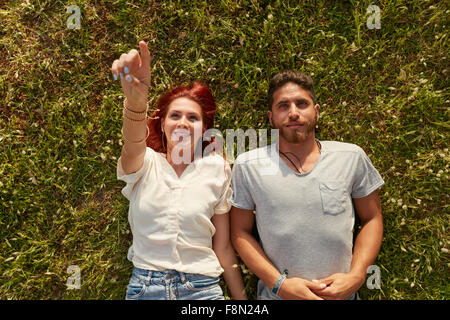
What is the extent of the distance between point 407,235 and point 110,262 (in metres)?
3.79

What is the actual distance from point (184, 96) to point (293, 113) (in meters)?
1.28

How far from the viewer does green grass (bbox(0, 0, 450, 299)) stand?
14.2ft

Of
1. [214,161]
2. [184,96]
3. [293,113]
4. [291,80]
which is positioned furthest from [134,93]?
[291,80]

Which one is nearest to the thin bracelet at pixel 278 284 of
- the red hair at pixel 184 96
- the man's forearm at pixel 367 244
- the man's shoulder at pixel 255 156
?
the man's forearm at pixel 367 244

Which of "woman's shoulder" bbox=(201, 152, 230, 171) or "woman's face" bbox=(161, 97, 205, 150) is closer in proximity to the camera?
"woman's face" bbox=(161, 97, 205, 150)

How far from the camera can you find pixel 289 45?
14.7 feet

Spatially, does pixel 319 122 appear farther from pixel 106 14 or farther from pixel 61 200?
pixel 61 200

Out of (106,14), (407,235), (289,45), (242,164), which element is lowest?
(407,235)

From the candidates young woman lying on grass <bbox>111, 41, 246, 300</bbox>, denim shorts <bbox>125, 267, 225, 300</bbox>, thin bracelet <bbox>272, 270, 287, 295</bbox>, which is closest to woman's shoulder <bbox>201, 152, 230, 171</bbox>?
young woman lying on grass <bbox>111, 41, 246, 300</bbox>

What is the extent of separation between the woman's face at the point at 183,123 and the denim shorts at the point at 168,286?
1410 mm

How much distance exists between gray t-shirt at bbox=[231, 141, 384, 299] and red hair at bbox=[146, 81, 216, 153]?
0.77 metres

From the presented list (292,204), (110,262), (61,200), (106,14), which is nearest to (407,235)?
(292,204)

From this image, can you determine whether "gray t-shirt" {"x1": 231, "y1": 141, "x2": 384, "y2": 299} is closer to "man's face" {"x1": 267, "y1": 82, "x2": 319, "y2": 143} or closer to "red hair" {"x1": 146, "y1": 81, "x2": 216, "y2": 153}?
"man's face" {"x1": 267, "y1": 82, "x2": 319, "y2": 143}
